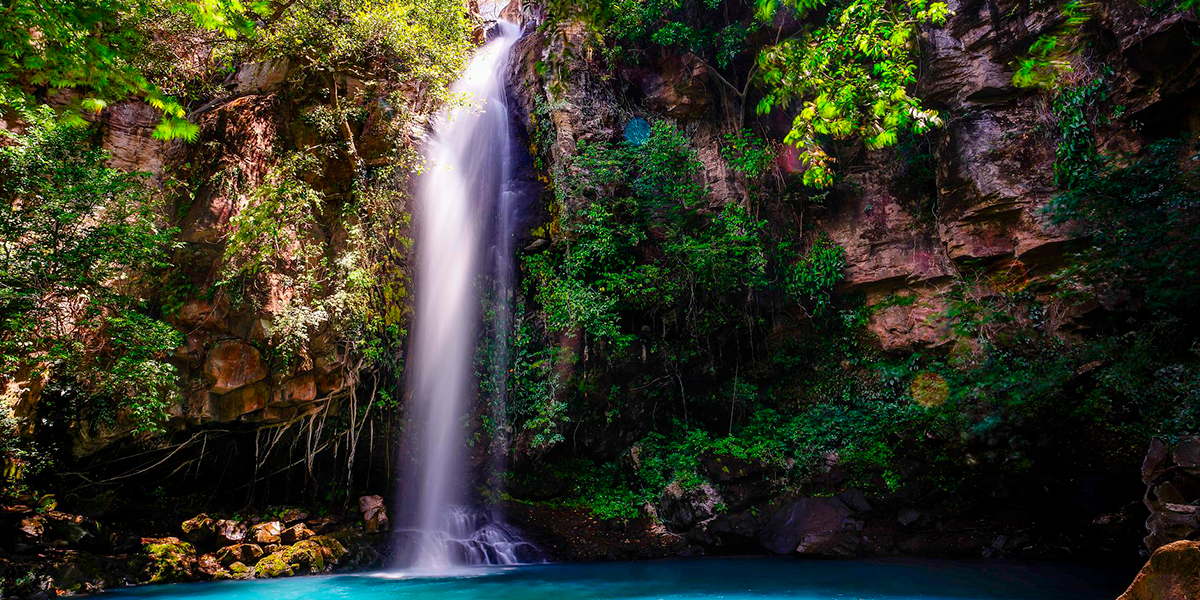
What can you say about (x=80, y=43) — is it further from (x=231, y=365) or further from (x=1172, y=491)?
(x=1172, y=491)

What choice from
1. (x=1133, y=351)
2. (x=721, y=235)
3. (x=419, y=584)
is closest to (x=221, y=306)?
(x=419, y=584)

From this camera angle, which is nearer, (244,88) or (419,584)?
(419,584)

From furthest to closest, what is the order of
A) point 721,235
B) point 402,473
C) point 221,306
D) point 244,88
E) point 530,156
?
point 530,156 < point 721,235 < point 402,473 < point 244,88 < point 221,306

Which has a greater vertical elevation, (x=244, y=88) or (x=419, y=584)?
(x=244, y=88)

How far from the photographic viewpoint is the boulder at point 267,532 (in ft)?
28.3

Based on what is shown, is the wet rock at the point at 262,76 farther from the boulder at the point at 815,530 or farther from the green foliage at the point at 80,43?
the boulder at the point at 815,530

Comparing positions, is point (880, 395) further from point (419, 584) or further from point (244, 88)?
point (244, 88)

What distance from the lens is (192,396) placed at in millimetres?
8281

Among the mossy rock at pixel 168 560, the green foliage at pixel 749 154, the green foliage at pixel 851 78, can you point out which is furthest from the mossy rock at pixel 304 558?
the green foliage at pixel 749 154

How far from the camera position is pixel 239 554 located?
27.2ft

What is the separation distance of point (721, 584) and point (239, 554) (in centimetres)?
642

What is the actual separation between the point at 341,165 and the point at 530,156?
429 cm

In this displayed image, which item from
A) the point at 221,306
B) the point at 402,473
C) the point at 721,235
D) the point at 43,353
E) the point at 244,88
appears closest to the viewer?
the point at 43,353

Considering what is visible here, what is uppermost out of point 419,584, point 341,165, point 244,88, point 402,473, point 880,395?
point 244,88
